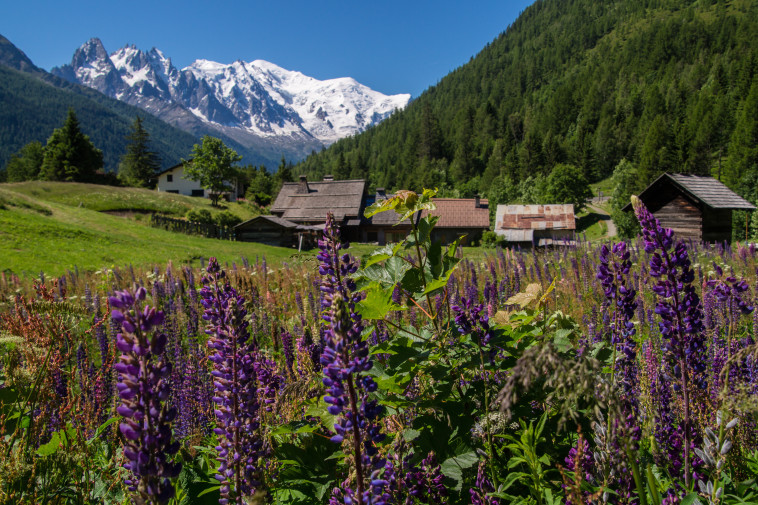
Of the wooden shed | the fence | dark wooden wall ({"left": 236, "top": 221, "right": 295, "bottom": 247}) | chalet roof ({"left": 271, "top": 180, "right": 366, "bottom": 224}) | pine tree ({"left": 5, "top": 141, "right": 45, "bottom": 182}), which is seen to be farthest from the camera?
pine tree ({"left": 5, "top": 141, "right": 45, "bottom": 182})

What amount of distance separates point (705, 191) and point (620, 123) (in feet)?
420

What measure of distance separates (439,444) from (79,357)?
443cm

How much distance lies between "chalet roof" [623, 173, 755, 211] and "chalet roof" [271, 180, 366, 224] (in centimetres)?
4130

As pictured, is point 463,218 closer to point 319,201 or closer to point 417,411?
point 319,201

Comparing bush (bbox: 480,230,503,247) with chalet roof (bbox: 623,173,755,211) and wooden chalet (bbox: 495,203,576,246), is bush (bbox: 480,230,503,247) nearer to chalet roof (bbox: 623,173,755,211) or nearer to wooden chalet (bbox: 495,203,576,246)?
wooden chalet (bbox: 495,203,576,246)

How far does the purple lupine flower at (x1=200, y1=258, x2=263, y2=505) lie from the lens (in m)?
1.85

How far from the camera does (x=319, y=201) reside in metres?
66.3

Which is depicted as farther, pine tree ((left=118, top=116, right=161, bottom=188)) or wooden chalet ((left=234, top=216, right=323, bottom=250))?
pine tree ((left=118, top=116, right=161, bottom=188))

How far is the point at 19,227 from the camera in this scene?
22672 mm

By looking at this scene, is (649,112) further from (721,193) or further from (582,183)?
(721,193)

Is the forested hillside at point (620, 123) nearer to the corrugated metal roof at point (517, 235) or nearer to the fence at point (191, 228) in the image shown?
the corrugated metal roof at point (517, 235)

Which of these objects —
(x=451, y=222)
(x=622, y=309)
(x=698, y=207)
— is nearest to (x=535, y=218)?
(x=451, y=222)

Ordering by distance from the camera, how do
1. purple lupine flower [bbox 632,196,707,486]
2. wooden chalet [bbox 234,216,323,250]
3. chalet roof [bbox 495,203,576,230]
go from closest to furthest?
purple lupine flower [bbox 632,196,707,486] < wooden chalet [bbox 234,216,323,250] < chalet roof [bbox 495,203,576,230]

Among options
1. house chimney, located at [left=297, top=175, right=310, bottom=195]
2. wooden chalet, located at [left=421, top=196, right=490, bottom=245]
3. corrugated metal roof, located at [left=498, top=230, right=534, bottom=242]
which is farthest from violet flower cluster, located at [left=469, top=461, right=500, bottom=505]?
house chimney, located at [left=297, top=175, right=310, bottom=195]
